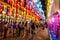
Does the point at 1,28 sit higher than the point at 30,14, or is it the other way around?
the point at 30,14

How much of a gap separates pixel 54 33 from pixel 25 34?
249 mm

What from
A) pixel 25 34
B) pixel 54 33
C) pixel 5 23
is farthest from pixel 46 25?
pixel 5 23

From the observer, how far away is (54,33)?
1.05 m

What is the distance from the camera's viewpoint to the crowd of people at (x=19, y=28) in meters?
1.01

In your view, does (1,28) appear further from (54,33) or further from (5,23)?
(54,33)

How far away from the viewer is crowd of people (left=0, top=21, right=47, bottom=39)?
101 cm

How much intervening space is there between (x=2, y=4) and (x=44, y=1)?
0.37m

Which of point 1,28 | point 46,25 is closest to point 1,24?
point 1,28

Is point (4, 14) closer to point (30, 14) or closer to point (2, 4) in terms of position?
point (2, 4)

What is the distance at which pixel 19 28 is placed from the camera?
1.03 metres

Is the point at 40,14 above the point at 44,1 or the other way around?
the other way around

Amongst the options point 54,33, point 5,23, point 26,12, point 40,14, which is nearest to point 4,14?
point 5,23

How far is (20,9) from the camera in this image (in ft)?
3.44

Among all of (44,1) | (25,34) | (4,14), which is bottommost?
(25,34)
